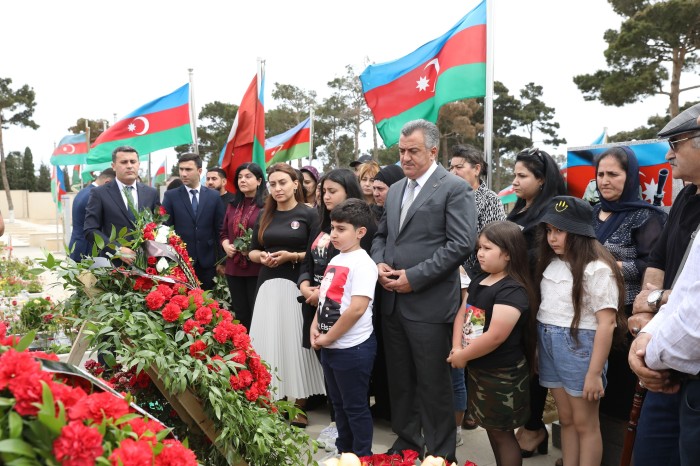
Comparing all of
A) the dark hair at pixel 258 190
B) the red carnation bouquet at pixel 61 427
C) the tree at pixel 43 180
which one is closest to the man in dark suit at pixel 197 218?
the dark hair at pixel 258 190

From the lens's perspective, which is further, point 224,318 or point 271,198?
point 271,198

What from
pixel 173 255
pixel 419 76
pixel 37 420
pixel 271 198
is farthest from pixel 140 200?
pixel 37 420

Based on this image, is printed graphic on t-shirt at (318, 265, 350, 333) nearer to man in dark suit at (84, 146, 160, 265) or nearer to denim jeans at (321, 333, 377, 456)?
denim jeans at (321, 333, 377, 456)

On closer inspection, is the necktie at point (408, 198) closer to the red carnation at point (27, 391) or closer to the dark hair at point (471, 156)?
the dark hair at point (471, 156)

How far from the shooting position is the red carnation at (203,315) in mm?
2252

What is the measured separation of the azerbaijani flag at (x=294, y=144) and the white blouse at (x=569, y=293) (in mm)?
6620

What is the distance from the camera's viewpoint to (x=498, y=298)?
267 cm

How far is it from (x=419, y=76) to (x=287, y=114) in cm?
2783

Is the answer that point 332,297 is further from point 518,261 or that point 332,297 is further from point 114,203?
point 114,203

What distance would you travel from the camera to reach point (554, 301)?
8.82ft

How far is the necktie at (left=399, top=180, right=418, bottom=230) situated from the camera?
3139 millimetres

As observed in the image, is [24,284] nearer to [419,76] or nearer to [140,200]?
[140,200]

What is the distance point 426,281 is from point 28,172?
181ft

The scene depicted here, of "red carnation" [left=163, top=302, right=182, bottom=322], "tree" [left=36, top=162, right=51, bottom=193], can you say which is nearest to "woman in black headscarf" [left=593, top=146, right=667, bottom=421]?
"red carnation" [left=163, top=302, right=182, bottom=322]
